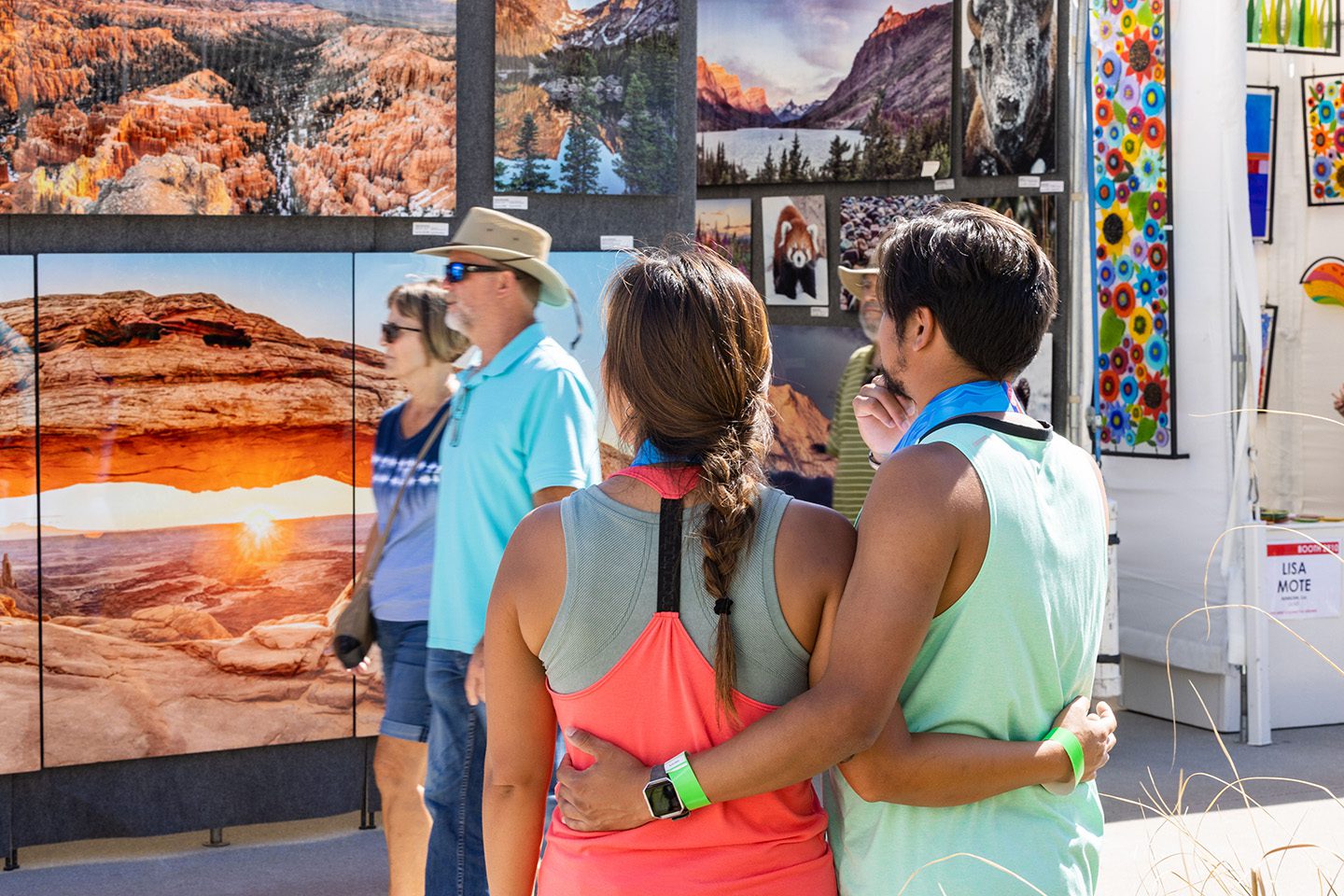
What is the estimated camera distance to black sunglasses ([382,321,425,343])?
3.90m

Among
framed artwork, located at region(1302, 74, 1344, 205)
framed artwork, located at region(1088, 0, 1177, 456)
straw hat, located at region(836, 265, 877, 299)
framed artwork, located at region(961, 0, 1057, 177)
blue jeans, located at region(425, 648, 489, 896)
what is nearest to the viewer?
blue jeans, located at region(425, 648, 489, 896)

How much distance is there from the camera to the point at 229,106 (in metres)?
4.36

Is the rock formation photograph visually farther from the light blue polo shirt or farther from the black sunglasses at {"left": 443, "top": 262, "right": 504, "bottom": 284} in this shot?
the light blue polo shirt

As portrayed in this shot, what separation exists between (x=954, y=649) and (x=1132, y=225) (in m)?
5.37

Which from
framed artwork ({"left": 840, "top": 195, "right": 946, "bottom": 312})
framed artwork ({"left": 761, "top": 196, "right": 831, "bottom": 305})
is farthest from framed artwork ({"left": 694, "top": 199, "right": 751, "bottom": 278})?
framed artwork ({"left": 840, "top": 195, "right": 946, "bottom": 312})

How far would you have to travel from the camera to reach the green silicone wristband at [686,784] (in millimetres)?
1571

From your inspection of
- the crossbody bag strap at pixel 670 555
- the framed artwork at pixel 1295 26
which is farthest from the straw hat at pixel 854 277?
the crossbody bag strap at pixel 670 555

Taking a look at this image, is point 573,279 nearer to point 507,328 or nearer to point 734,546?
point 507,328

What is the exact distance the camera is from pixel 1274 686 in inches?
246

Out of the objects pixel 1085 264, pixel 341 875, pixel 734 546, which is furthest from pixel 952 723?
pixel 1085 264

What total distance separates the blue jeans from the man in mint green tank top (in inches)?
57.6

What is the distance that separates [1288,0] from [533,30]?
13.8 feet

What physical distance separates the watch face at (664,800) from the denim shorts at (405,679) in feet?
5.83

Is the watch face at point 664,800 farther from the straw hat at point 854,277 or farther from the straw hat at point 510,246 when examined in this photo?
the straw hat at point 854,277
